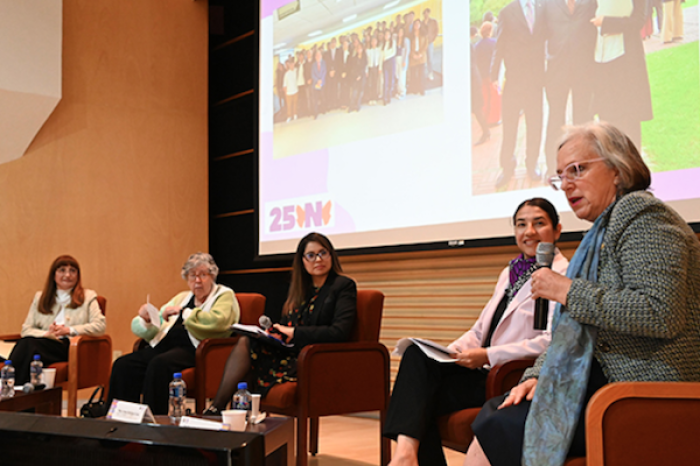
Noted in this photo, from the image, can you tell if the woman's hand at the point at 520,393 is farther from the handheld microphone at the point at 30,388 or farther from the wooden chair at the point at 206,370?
the handheld microphone at the point at 30,388

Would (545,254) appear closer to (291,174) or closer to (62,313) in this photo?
(291,174)

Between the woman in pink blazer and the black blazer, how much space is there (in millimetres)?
756

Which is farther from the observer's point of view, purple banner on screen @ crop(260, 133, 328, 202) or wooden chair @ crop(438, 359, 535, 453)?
purple banner on screen @ crop(260, 133, 328, 202)

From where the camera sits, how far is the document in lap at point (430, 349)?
214 cm

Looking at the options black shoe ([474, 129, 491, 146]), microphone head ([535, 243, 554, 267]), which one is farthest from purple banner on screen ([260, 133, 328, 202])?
microphone head ([535, 243, 554, 267])

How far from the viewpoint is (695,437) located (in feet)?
4.77

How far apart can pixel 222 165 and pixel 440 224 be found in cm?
273

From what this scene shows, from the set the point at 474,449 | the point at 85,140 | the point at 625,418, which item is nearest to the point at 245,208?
the point at 85,140

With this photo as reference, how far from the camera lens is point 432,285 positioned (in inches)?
166

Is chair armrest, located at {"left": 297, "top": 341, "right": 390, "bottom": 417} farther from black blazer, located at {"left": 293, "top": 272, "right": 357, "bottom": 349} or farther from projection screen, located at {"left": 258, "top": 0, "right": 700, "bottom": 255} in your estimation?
projection screen, located at {"left": 258, "top": 0, "right": 700, "bottom": 255}

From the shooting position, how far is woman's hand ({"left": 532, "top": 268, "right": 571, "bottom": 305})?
62.6 inches

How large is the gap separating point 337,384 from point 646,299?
174 cm

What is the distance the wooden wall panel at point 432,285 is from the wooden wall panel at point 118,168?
76.5 inches

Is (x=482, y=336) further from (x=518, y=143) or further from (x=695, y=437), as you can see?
(x=518, y=143)
